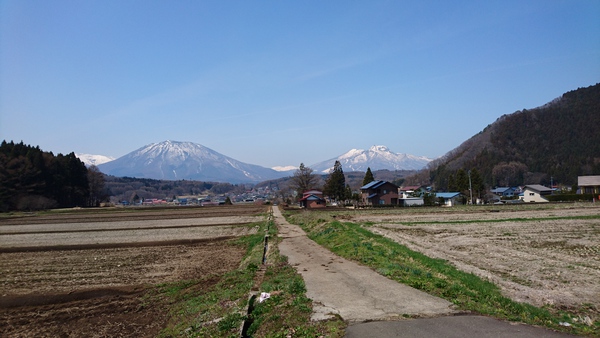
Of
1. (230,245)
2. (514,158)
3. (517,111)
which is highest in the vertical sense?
(517,111)

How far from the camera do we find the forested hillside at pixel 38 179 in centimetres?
7350

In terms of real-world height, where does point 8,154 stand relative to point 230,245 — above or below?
above

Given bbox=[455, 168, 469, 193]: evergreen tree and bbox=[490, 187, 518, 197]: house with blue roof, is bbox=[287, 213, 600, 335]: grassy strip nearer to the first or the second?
bbox=[455, 168, 469, 193]: evergreen tree

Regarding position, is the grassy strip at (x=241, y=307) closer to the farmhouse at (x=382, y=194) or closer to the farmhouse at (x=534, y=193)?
the farmhouse at (x=382, y=194)

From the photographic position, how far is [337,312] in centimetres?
736

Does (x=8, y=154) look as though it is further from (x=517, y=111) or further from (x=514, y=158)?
(x=517, y=111)

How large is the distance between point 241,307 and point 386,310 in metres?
2.98

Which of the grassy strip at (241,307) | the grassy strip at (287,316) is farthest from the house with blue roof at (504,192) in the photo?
the grassy strip at (287,316)

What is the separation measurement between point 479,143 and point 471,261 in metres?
181

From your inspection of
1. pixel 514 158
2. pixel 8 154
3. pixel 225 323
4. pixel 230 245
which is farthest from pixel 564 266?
pixel 514 158

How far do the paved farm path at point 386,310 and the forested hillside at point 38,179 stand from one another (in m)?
78.9

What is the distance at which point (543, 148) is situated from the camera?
14375 cm

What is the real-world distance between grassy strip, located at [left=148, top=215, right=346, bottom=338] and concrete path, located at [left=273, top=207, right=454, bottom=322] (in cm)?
33

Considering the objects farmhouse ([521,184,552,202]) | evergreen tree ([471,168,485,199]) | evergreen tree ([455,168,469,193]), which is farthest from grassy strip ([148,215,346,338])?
farmhouse ([521,184,552,202])
